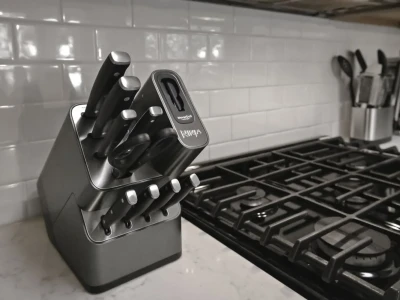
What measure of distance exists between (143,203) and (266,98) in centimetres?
75

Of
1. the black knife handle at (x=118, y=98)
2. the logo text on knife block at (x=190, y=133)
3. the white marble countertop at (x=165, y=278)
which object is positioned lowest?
the white marble countertop at (x=165, y=278)

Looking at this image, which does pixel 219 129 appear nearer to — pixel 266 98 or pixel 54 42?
pixel 266 98

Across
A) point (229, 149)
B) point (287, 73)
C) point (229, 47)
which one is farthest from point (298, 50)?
point (229, 149)

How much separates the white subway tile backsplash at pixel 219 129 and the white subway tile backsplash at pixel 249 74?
0.36 ft

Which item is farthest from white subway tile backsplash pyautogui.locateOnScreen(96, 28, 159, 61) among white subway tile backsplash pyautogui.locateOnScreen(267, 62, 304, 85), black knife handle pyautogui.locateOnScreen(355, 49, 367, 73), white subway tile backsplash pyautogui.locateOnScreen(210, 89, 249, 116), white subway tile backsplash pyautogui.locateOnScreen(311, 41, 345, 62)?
black knife handle pyautogui.locateOnScreen(355, 49, 367, 73)

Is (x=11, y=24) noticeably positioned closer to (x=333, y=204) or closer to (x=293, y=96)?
(x=333, y=204)

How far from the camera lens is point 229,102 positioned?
3.38ft

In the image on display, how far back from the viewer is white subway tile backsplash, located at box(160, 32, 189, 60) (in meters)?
0.86

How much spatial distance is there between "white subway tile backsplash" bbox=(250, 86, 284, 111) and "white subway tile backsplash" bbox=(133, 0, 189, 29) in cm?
31

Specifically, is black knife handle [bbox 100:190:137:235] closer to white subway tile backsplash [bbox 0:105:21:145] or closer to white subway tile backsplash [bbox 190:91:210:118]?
white subway tile backsplash [bbox 0:105:21:145]

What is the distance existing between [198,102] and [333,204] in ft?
1.39

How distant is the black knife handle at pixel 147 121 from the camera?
411mm

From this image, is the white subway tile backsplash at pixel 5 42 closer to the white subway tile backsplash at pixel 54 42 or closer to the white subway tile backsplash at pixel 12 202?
the white subway tile backsplash at pixel 54 42

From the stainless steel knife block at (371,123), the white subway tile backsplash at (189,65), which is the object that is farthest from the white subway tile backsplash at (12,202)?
the stainless steel knife block at (371,123)
